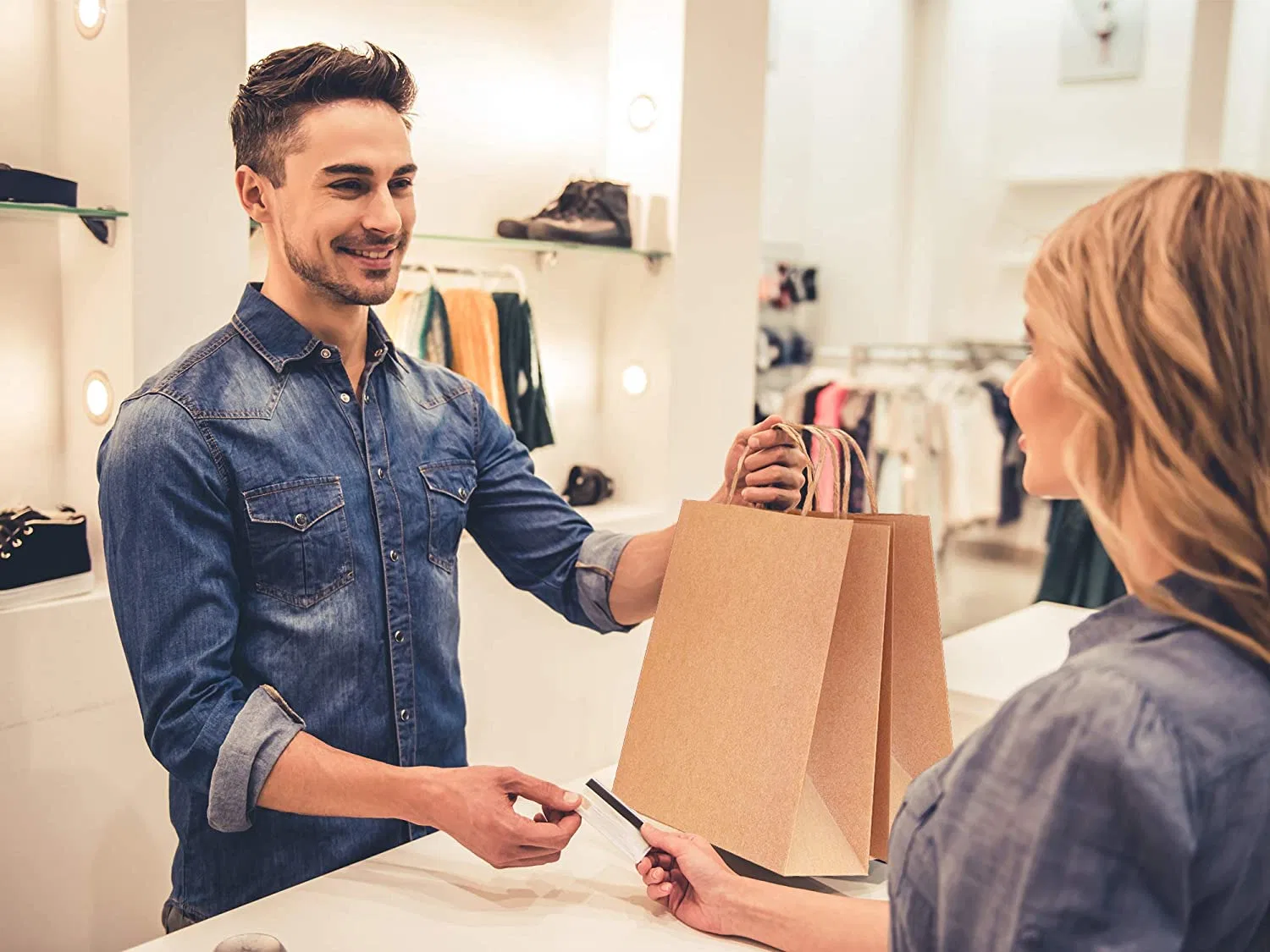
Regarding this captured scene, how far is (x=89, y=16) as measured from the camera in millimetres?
2104

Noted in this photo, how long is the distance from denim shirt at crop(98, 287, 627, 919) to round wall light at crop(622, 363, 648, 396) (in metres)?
1.50

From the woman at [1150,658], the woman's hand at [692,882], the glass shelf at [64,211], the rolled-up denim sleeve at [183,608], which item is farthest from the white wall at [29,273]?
the woman at [1150,658]

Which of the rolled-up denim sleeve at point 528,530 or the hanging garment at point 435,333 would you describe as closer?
the rolled-up denim sleeve at point 528,530

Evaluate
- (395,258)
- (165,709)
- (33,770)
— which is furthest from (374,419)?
(33,770)

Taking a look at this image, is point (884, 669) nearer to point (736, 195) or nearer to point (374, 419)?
point (374, 419)

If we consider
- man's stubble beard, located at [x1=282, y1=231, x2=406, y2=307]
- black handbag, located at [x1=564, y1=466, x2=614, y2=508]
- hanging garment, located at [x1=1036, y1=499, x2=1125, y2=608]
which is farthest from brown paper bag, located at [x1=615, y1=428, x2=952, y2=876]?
hanging garment, located at [x1=1036, y1=499, x2=1125, y2=608]

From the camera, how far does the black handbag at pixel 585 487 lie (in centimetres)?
318

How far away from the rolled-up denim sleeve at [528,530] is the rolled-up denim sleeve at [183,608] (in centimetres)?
47

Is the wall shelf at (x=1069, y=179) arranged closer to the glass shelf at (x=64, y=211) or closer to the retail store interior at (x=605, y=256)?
the retail store interior at (x=605, y=256)

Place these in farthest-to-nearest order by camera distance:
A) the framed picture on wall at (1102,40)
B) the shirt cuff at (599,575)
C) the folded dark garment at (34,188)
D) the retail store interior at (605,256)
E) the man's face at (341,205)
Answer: the framed picture on wall at (1102,40), the retail store interior at (605,256), the folded dark garment at (34,188), the shirt cuff at (599,575), the man's face at (341,205)

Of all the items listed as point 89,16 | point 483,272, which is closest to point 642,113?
point 483,272

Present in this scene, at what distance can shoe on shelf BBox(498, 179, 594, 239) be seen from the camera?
119 inches

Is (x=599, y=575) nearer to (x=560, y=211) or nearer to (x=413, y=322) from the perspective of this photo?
(x=413, y=322)

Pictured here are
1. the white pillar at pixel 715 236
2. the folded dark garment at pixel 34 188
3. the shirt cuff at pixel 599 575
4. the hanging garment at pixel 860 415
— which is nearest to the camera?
the shirt cuff at pixel 599 575
